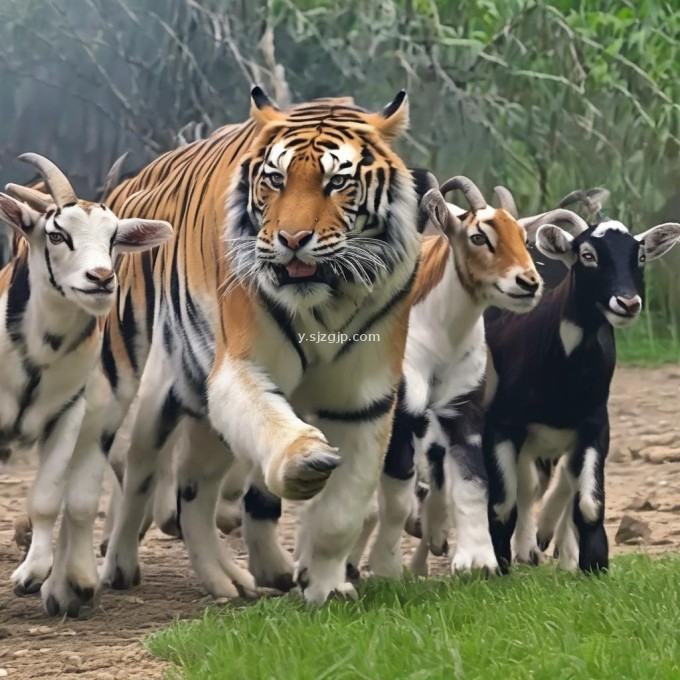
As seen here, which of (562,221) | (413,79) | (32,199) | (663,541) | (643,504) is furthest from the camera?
(413,79)

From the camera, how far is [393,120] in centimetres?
516

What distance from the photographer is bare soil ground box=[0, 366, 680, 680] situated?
4.55 m

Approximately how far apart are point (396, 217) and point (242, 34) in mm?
7446

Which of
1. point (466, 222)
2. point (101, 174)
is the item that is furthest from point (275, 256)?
point (101, 174)

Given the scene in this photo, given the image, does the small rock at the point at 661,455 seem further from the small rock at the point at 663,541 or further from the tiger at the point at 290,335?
the tiger at the point at 290,335

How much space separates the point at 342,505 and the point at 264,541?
0.89m

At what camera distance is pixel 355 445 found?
4.99 m

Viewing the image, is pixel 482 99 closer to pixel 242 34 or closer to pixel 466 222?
pixel 242 34

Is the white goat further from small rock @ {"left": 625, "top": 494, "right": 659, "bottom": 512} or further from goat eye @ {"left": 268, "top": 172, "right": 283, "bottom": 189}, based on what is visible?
small rock @ {"left": 625, "top": 494, "right": 659, "bottom": 512}

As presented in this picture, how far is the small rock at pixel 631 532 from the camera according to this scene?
679 centimetres

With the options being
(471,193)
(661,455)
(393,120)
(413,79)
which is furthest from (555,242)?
(413,79)

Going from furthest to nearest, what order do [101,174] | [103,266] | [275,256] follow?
[101,174], [103,266], [275,256]

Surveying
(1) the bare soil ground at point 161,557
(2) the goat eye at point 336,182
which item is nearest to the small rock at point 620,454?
(1) the bare soil ground at point 161,557

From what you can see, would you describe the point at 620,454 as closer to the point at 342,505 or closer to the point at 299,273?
the point at 342,505
